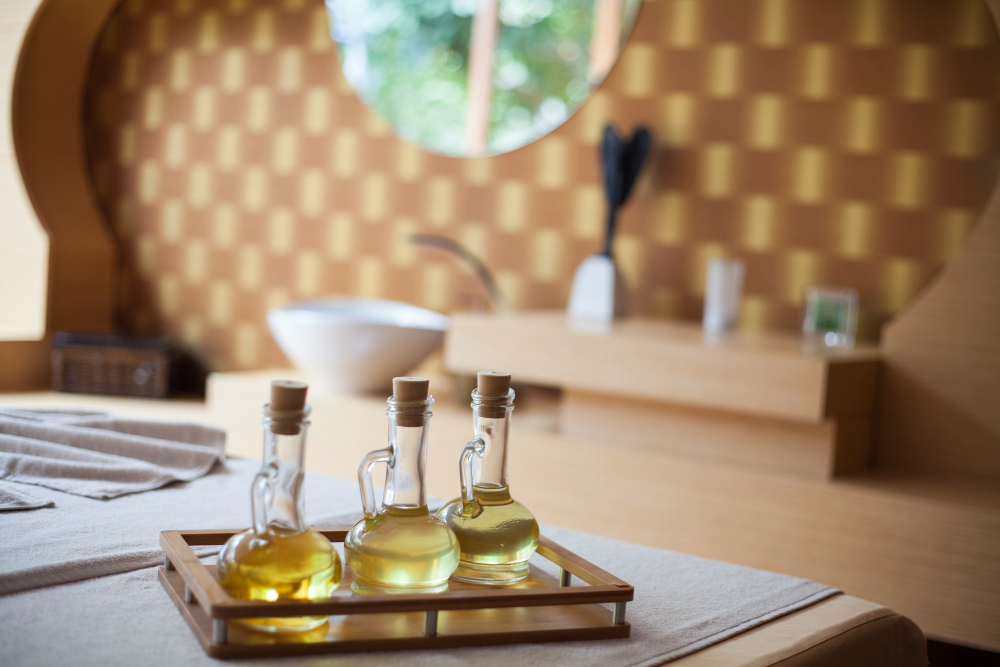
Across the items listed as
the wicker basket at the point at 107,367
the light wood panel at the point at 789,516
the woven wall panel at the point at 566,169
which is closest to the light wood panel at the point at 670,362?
the light wood panel at the point at 789,516

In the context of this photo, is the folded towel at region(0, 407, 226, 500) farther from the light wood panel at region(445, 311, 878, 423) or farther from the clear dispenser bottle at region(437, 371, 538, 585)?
the light wood panel at region(445, 311, 878, 423)

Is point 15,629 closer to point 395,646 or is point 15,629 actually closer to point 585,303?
point 395,646

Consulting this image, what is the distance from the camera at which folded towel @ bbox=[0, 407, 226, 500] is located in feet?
3.51

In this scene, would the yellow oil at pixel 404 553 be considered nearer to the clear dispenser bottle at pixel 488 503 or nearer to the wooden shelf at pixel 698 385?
the clear dispenser bottle at pixel 488 503

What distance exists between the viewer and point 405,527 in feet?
2.32

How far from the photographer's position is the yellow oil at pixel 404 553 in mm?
701

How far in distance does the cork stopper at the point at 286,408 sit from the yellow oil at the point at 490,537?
18 cm

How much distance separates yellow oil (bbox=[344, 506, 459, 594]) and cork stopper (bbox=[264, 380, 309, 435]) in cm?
11

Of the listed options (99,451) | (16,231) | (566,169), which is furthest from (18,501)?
(16,231)

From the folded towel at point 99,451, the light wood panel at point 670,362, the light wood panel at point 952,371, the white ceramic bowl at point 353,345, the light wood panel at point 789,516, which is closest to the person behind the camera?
the folded towel at point 99,451

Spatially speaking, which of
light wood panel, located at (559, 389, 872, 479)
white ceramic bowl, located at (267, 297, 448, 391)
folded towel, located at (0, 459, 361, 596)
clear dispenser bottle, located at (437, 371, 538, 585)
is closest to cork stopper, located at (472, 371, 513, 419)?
clear dispenser bottle, located at (437, 371, 538, 585)

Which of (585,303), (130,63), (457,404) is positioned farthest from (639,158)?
(130,63)

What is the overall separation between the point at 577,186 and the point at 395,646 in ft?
7.25

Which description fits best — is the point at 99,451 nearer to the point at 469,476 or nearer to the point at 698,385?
the point at 469,476
